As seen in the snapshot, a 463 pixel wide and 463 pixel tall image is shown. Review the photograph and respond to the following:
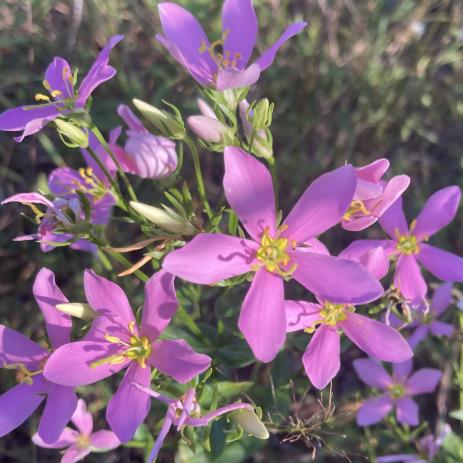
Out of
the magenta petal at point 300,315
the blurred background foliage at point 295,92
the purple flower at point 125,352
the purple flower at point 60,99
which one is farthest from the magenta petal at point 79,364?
the blurred background foliage at point 295,92

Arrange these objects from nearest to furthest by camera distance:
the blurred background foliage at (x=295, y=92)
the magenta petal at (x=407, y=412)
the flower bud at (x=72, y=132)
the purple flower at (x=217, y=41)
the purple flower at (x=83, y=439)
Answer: the flower bud at (x=72, y=132) < the purple flower at (x=217, y=41) < the purple flower at (x=83, y=439) < the magenta petal at (x=407, y=412) < the blurred background foliage at (x=295, y=92)

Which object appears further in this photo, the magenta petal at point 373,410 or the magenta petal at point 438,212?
the magenta petal at point 373,410

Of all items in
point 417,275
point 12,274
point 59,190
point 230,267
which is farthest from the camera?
point 12,274

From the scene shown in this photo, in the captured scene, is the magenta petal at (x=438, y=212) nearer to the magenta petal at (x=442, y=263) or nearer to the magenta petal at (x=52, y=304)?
the magenta petal at (x=442, y=263)

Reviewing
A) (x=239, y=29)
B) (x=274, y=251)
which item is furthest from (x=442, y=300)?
(x=239, y=29)

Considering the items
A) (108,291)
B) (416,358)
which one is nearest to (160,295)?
(108,291)

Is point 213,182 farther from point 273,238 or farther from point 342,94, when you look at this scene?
point 273,238
